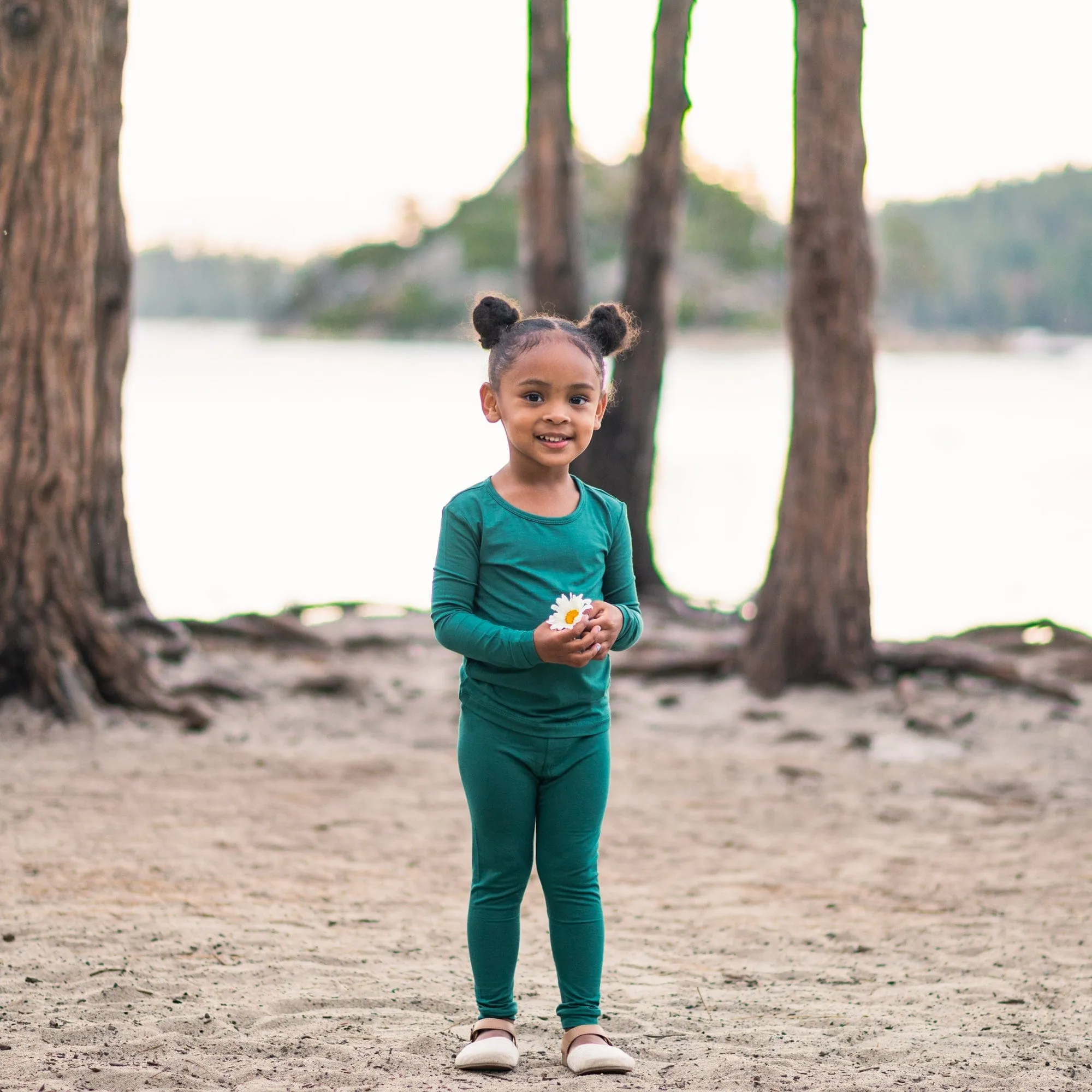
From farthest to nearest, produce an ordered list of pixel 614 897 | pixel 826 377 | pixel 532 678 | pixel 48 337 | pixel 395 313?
pixel 395 313 → pixel 826 377 → pixel 48 337 → pixel 614 897 → pixel 532 678

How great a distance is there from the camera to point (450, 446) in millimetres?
25016

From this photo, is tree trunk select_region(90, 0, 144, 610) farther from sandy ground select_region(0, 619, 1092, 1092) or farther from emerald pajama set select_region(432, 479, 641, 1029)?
emerald pajama set select_region(432, 479, 641, 1029)

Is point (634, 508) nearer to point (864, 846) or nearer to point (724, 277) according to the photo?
point (864, 846)

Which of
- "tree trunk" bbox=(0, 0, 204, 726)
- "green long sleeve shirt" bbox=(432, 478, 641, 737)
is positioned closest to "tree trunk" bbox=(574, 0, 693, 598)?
"tree trunk" bbox=(0, 0, 204, 726)

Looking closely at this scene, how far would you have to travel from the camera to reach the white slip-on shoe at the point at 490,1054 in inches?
124

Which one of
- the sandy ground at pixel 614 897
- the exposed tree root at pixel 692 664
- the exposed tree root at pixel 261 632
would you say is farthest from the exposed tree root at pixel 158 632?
the exposed tree root at pixel 692 664

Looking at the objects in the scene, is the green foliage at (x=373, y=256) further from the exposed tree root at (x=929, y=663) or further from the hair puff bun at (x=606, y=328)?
the hair puff bun at (x=606, y=328)

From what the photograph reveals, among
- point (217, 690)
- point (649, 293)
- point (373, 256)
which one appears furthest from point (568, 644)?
point (373, 256)

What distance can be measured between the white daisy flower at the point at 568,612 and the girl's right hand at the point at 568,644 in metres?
0.02

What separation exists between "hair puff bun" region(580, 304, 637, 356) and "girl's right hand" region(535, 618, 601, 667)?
0.70 meters

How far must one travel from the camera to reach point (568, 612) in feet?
9.78

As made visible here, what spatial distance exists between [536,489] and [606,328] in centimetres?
42

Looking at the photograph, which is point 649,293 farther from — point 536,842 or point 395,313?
point 395,313

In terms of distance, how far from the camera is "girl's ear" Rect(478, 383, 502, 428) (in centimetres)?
320
